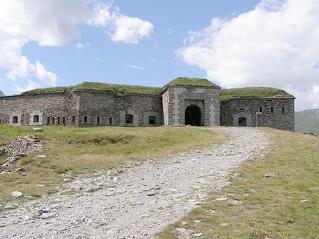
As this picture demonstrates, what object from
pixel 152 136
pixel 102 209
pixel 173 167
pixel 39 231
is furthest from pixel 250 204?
pixel 152 136

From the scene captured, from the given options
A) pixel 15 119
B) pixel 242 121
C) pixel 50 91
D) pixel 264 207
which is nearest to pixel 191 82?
pixel 242 121

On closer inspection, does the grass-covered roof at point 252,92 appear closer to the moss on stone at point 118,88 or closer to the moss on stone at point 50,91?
the moss on stone at point 118,88

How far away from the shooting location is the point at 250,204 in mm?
11516

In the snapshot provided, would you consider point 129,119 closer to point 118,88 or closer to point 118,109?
point 118,109

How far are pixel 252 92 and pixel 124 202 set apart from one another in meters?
35.1

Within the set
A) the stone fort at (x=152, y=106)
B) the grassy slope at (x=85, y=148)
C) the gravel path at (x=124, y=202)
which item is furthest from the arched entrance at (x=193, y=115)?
the gravel path at (x=124, y=202)

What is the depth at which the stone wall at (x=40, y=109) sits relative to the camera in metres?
43.0

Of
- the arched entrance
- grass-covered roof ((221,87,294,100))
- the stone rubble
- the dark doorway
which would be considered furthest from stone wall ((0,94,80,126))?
the stone rubble

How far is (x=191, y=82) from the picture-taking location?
4188 cm

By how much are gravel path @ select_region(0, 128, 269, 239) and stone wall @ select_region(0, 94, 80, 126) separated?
24737 millimetres

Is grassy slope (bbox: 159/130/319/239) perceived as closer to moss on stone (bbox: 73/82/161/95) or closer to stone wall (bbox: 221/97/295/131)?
stone wall (bbox: 221/97/295/131)

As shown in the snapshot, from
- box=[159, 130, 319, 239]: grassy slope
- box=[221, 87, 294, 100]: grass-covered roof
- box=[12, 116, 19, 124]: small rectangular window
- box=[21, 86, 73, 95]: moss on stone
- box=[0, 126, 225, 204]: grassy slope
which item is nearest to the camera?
box=[159, 130, 319, 239]: grassy slope

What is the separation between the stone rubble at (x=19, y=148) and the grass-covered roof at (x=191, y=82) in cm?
1984

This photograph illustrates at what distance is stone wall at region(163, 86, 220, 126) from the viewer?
134 feet
